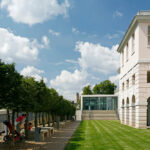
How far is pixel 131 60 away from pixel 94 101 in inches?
1866

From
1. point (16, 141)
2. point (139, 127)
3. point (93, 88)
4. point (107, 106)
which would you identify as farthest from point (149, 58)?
point (93, 88)

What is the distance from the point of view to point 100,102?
243ft

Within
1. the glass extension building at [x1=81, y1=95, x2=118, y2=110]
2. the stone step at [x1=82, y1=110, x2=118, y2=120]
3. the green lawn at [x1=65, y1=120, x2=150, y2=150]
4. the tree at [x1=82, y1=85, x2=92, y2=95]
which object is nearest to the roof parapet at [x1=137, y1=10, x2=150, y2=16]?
the green lawn at [x1=65, y1=120, x2=150, y2=150]

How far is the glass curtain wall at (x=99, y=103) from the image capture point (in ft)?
239

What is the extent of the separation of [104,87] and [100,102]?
31.5 m

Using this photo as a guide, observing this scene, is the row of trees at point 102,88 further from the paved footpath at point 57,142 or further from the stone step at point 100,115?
the paved footpath at point 57,142

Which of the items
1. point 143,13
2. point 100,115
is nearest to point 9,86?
point 143,13

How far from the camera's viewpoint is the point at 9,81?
35.4ft

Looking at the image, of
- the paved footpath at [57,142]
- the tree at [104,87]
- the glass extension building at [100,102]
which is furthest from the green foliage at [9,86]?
the tree at [104,87]

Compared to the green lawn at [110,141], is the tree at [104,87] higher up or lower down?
higher up

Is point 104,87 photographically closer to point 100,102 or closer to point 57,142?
point 100,102

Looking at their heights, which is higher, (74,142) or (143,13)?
(143,13)

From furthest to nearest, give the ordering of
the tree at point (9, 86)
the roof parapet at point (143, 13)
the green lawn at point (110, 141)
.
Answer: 1. the roof parapet at point (143, 13)
2. the green lawn at point (110, 141)
3. the tree at point (9, 86)

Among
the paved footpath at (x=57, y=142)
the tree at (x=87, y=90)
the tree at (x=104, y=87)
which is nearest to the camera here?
the paved footpath at (x=57, y=142)
